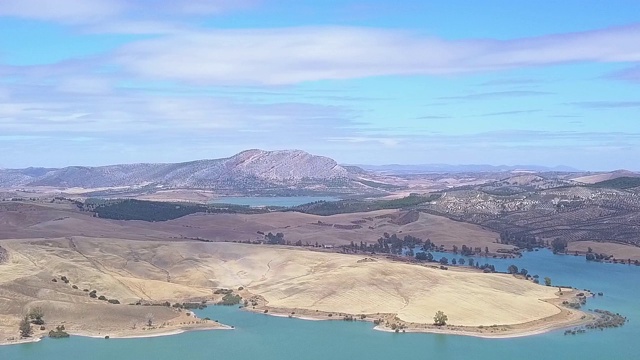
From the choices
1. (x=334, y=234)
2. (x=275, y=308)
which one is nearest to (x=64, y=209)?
(x=334, y=234)

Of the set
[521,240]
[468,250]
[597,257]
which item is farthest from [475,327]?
[521,240]

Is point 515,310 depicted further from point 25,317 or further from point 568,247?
point 568,247

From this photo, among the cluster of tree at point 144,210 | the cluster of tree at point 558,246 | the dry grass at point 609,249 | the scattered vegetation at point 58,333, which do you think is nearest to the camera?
the scattered vegetation at point 58,333

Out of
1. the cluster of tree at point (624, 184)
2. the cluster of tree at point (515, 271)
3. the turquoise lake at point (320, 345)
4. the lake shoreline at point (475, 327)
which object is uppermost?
the cluster of tree at point (624, 184)

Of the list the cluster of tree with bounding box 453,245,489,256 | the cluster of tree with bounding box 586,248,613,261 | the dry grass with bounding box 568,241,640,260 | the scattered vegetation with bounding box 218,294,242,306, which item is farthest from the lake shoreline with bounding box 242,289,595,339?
the dry grass with bounding box 568,241,640,260

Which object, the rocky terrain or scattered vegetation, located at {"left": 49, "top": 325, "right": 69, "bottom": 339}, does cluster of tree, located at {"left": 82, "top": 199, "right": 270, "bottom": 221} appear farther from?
scattered vegetation, located at {"left": 49, "top": 325, "right": 69, "bottom": 339}

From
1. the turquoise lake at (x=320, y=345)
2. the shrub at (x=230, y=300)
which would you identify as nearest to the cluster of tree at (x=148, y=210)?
the shrub at (x=230, y=300)

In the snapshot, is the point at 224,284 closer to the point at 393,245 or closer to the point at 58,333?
the point at 58,333

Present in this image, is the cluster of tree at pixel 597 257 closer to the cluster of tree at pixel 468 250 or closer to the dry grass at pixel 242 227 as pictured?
the dry grass at pixel 242 227

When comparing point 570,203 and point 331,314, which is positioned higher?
point 570,203
